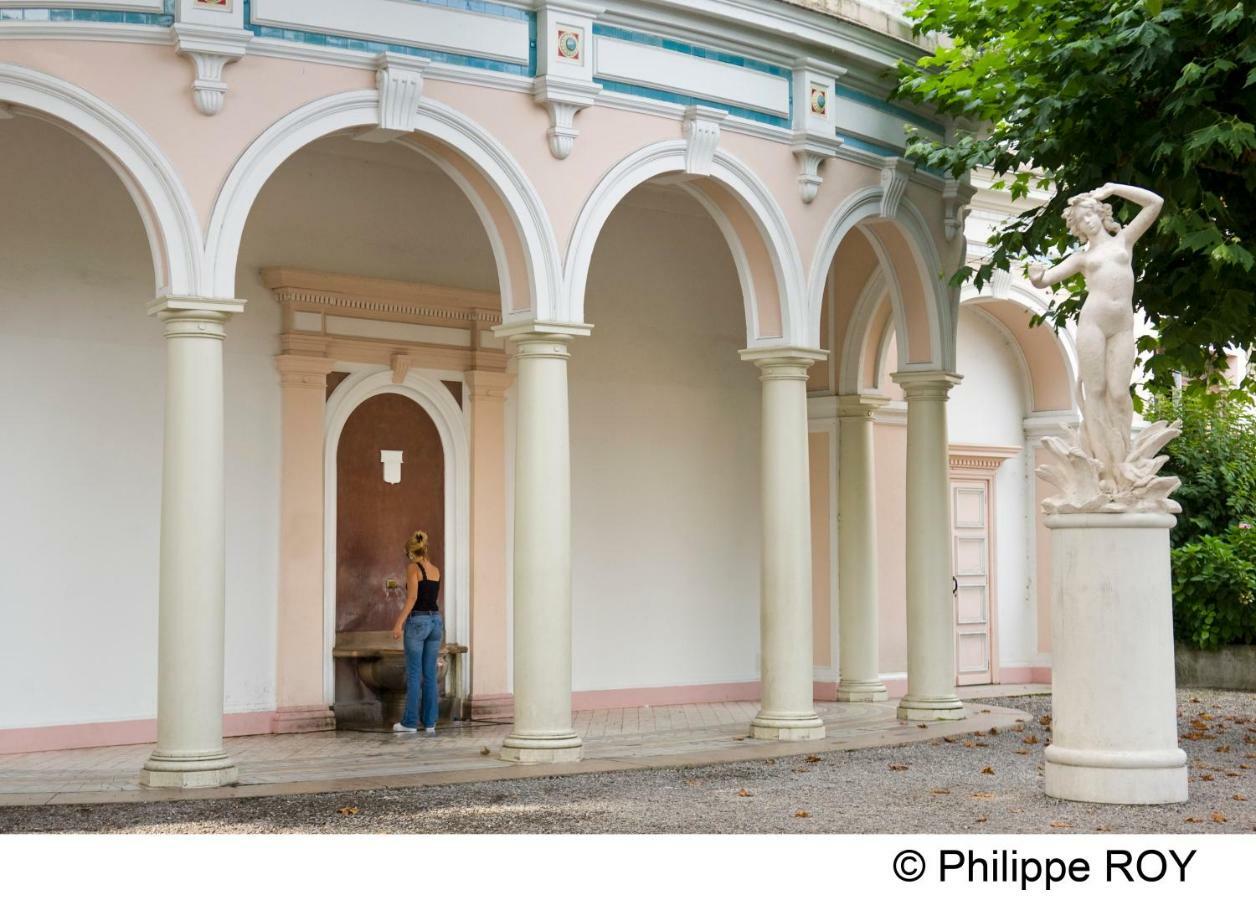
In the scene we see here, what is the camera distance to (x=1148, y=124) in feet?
37.9

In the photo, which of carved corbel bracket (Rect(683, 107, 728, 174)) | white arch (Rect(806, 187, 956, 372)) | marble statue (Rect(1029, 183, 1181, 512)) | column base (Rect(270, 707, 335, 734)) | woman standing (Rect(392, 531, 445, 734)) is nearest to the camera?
marble statue (Rect(1029, 183, 1181, 512))

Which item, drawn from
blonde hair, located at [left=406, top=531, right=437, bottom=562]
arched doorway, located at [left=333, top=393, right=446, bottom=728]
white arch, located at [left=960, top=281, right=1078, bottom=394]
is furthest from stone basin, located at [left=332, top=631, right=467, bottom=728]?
white arch, located at [left=960, top=281, right=1078, bottom=394]

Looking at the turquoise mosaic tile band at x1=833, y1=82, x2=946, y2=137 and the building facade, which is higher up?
the turquoise mosaic tile band at x1=833, y1=82, x2=946, y2=137

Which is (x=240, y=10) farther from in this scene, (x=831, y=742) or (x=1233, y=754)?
(x=1233, y=754)

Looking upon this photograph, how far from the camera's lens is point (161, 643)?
1045 centimetres

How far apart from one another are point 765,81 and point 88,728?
7.46 meters

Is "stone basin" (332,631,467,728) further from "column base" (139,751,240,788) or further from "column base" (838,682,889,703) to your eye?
"column base" (838,682,889,703)

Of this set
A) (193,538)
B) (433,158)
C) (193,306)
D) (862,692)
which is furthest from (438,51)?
(862,692)

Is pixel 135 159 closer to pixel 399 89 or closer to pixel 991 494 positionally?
pixel 399 89

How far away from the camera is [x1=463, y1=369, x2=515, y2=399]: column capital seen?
14914mm

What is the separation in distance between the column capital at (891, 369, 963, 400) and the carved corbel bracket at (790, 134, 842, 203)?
241 centimetres

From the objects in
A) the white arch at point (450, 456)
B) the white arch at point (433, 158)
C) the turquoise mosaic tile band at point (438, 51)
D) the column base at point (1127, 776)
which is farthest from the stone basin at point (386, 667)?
the column base at point (1127, 776)

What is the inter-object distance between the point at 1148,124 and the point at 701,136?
11.0 feet

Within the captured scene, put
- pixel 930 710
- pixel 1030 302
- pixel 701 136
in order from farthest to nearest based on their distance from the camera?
pixel 1030 302 → pixel 930 710 → pixel 701 136
